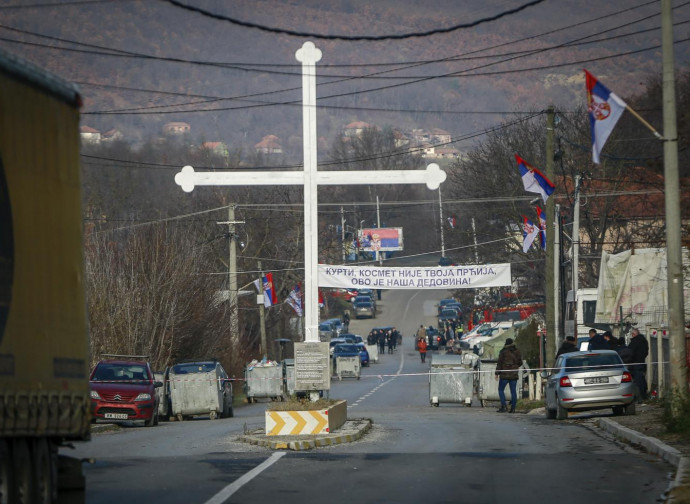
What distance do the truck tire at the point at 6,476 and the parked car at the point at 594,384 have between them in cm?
1817

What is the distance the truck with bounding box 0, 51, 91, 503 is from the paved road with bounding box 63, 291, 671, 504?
2.53 m

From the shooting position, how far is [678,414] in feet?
63.4

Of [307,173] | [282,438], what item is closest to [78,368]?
[282,438]

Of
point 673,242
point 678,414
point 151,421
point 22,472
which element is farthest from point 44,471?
point 151,421

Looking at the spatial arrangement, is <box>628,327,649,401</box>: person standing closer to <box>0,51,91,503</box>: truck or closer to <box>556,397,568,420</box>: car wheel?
<box>556,397,568,420</box>: car wheel

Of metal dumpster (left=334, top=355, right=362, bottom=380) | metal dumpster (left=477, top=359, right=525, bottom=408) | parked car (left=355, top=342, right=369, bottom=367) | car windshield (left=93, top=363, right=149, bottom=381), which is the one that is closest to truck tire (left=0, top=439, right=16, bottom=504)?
car windshield (left=93, top=363, right=149, bottom=381)

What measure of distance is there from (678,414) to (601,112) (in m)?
4.86

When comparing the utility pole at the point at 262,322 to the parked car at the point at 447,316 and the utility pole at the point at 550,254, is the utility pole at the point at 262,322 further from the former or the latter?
the parked car at the point at 447,316

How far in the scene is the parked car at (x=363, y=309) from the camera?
107438mm

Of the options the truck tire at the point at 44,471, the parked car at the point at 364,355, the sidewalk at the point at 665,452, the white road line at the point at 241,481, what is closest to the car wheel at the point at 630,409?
the sidewalk at the point at 665,452

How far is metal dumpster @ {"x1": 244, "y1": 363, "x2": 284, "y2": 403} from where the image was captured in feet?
144

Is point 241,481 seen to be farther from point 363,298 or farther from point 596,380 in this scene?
point 363,298

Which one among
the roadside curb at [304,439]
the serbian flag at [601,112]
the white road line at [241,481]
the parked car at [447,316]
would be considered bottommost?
the roadside curb at [304,439]

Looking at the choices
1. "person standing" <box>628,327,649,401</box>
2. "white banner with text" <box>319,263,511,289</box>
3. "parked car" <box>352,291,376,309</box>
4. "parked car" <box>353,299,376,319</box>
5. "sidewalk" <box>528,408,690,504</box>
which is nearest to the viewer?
"sidewalk" <box>528,408,690,504</box>
